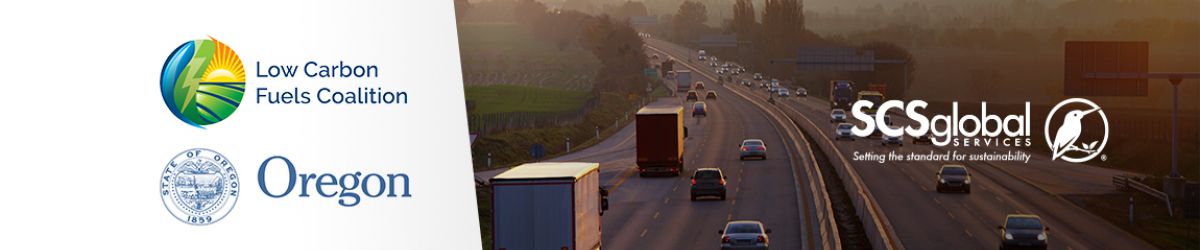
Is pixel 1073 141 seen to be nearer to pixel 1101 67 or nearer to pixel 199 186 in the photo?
pixel 1101 67

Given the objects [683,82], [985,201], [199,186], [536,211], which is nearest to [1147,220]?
[985,201]

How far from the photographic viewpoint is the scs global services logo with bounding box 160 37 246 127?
46.6 meters

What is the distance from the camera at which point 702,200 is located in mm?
61500

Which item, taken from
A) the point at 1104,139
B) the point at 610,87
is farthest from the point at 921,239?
the point at 610,87

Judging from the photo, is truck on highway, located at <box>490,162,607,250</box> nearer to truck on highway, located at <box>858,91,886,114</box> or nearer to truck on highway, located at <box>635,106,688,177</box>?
truck on highway, located at <box>635,106,688,177</box>

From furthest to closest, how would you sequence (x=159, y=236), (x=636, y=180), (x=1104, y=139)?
(x=1104, y=139), (x=636, y=180), (x=159, y=236)

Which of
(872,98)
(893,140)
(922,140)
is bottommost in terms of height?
(922,140)

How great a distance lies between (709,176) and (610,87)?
4443 inches

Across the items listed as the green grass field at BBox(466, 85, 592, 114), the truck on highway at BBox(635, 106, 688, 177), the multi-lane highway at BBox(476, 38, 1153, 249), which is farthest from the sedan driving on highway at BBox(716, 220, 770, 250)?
the green grass field at BBox(466, 85, 592, 114)

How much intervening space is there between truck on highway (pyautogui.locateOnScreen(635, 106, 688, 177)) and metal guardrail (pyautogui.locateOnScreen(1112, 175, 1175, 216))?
21282 mm

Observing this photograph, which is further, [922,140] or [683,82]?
[683,82]

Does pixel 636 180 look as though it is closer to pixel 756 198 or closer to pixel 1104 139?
pixel 756 198

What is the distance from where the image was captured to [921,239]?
4856 cm

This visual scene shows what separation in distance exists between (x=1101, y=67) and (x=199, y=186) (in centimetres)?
3061
